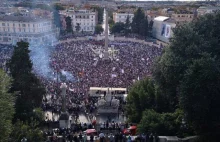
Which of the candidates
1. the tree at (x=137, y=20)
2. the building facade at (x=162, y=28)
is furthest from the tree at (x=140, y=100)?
the tree at (x=137, y=20)

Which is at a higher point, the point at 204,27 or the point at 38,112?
the point at 204,27

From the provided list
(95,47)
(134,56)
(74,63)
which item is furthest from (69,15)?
(74,63)

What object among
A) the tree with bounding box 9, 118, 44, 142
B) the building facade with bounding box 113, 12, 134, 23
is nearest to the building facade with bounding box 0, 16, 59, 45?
the building facade with bounding box 113, 12, 134, 23

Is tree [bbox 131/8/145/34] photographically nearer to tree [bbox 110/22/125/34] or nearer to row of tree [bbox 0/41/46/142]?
tree [bbox 110/22/125/34]

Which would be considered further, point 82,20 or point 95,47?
point 82,20

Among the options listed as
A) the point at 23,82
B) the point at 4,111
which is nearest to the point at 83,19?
the point at 23,82

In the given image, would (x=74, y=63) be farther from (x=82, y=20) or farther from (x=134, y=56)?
(x=82, y=20)
